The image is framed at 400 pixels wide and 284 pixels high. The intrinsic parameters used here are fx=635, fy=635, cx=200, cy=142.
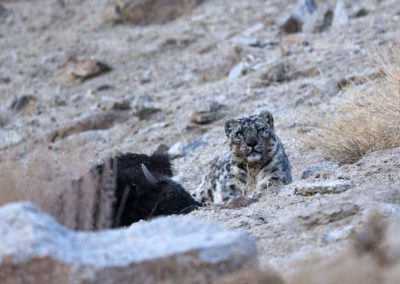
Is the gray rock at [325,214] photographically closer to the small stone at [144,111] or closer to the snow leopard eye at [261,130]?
the snow leopard eye at [261,130]

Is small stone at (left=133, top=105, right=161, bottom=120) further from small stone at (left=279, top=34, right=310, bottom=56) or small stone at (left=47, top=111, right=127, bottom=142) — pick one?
small stone at (left=279, top=34, right=310, bottom=56)

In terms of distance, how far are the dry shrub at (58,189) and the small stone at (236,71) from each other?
970 cm

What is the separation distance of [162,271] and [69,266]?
508 millimetres

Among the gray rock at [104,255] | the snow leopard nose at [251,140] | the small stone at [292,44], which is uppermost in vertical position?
the gray rock at [104,255]

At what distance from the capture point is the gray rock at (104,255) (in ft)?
11.3

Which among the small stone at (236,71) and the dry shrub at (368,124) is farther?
the small stone at (236,71)

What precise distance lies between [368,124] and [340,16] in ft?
32.3

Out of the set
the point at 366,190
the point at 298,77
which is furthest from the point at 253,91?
the point at 366,190

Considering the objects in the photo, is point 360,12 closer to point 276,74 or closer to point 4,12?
point 276,74

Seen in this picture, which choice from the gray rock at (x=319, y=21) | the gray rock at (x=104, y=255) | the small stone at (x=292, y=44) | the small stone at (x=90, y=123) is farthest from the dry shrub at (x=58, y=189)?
the gray rock at (x=319, y=21)

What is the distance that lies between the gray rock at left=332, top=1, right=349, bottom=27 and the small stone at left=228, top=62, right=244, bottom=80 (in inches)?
127

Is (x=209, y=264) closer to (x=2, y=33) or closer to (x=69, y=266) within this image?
(x=69, y=266)

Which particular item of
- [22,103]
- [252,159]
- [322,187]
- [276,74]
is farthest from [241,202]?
[22,103]

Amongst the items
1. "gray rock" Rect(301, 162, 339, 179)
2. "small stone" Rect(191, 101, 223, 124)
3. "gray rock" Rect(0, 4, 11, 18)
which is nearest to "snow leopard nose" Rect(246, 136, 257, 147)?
"gray rock" Rect(301, 162, 339, 179)
